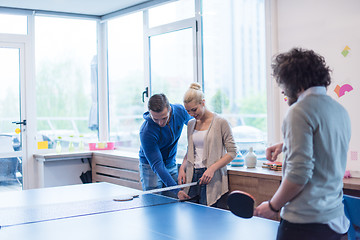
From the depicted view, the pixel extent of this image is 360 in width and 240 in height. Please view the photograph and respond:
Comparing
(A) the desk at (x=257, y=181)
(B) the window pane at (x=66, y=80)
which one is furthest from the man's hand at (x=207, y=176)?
(B) the window pane at (x=66, y=80)

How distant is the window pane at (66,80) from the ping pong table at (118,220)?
2785 millimetres

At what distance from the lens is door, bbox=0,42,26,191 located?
5.28 m

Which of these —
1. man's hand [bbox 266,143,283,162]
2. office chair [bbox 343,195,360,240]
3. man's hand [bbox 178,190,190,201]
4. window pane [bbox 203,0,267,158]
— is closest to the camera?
office chair [bbox 343,195,360,240]

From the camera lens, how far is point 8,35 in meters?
5.26

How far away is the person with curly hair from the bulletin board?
1728 mm

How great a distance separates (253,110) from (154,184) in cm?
121

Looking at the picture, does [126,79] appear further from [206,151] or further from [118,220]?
[118,220]

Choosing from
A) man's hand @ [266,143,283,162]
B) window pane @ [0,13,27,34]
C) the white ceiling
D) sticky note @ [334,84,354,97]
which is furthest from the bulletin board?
window pane @ [0,13,27,34]

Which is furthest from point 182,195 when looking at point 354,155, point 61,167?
point 61,167

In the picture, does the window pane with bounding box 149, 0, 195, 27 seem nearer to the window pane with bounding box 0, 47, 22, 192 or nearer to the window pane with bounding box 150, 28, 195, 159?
the window pane with bounding box 150, 28, 195, 159

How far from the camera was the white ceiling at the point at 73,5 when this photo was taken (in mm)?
4969

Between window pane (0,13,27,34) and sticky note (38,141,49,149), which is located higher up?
window pane (0,13,27,34)

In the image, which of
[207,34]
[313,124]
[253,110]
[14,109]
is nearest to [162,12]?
[207,34]

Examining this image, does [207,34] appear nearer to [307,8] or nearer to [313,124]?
[307,8]
